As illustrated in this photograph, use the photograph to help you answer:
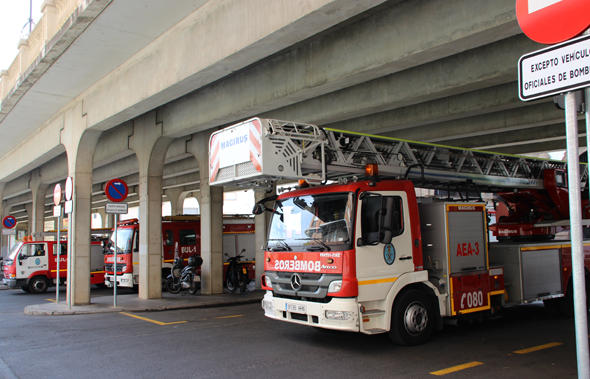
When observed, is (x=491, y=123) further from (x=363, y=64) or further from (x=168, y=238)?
(x=168, y=238)

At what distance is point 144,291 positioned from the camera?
14.8 meters

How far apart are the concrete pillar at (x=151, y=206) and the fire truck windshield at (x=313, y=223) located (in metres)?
7.78

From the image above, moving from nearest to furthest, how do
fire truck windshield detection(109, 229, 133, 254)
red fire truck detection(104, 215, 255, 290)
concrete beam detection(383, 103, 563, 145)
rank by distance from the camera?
concrete beam detection(383, 103, 563, 145) → red fire truck detection(104, 215, 255, 290) → fire truck windshield detection(109, 229, 133, 254)

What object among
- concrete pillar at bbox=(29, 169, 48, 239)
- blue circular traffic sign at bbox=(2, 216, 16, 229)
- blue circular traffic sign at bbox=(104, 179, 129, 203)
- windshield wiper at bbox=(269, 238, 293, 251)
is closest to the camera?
windshield wiper at bbox=(269, 238, 293, 251)

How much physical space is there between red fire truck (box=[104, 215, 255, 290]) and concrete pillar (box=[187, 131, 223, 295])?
1761mm

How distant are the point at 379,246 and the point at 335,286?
37.0 inches

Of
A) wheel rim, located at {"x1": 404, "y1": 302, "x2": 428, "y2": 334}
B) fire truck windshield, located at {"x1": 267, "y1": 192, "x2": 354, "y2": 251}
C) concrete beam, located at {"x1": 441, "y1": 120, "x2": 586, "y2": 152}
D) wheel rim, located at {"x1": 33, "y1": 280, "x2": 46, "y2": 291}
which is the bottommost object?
wheel rim, located at {"x1": 33, "y1": 280, "x2": 46, "y2": 291}

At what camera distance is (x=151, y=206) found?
49.3 ft

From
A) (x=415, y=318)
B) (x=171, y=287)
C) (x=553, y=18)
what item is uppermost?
(x=553, y=18)

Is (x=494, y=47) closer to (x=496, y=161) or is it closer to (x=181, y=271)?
(x=496, y=161)

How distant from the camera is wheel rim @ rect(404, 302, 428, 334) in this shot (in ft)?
24.2

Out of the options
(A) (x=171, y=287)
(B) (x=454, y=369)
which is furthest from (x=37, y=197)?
(B) (x=454, y=369)

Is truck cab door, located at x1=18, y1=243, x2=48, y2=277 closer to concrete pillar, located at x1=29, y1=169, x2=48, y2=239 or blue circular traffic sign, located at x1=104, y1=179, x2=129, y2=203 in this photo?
blue circular traffic sign, located at x1=104, y1=179, x2=129, y2=203

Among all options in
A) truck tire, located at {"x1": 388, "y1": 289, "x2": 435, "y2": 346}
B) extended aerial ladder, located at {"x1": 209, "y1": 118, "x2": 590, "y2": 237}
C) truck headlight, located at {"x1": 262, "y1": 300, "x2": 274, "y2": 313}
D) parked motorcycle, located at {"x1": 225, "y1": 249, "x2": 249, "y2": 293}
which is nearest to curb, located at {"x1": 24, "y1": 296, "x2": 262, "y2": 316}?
parked motorcycle, located at {"x1": 225, "y1": 249, "x2": 249, "y2": 293}
